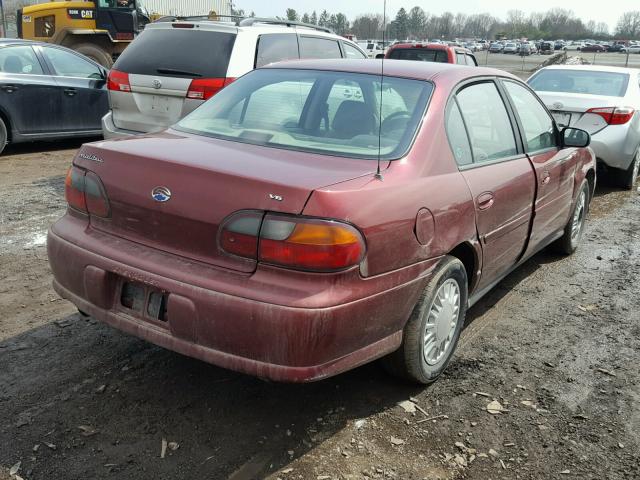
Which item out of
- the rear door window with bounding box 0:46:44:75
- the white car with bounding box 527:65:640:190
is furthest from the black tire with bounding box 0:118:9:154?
the white car with bounding box 527:65:640:190

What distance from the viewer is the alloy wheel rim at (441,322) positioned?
10.7 feet

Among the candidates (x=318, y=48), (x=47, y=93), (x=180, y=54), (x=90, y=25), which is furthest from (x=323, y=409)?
(x=90, y=25)

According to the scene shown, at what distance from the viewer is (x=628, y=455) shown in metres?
2.90

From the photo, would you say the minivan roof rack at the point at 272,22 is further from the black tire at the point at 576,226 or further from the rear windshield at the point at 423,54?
the rear windshield at the point at 423,54

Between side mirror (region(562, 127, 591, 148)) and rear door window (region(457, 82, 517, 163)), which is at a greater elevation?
rear door window (region(457, 82, 517, 163))

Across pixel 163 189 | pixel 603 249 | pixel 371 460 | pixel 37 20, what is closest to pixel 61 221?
pixel 163 189

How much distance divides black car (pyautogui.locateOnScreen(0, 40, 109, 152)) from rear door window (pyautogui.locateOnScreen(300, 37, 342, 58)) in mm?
3936

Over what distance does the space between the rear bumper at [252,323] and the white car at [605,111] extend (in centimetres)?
565

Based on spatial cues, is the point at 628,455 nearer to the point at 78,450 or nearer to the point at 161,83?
the point at 78,450

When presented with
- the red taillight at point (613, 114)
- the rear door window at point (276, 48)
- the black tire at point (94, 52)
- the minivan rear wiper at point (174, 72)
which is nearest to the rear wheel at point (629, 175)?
the red taillight at point (613, 114)

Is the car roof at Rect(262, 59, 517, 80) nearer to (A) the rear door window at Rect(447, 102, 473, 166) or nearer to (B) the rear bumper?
(A) the rear door window at Rect(447, 102, 473, 166)

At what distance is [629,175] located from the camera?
28.1 ft

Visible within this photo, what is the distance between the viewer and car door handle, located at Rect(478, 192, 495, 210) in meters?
3.47

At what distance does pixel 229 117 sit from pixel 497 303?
2.33m
